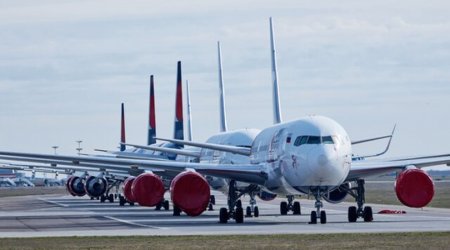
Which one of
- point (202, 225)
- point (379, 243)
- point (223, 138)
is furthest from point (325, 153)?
point (223, 138)

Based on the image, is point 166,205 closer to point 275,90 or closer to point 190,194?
point 275,90

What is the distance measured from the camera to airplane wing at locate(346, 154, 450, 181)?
145 ft

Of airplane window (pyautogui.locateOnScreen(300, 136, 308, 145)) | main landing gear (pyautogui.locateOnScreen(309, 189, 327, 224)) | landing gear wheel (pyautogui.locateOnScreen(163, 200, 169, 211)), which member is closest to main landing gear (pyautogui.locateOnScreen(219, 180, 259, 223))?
main landing gear (pyautogui.locateOnScreen(309, 189, 327, 224))

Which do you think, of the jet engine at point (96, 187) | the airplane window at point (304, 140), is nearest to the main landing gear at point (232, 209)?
the airplane window at point (304, 140)

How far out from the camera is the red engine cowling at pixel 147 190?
50.8m

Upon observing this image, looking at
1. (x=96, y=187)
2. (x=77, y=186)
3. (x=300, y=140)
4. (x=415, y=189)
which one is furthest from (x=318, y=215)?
(x=77, y=186)

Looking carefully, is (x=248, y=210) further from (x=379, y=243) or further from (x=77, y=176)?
(x=77, y=176)

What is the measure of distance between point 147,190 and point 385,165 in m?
11.3

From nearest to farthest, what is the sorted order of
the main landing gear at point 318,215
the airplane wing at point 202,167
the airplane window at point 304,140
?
the main landing gear at point 318,215
the airplane window at point 304,140
the airplane wing at point 202,167

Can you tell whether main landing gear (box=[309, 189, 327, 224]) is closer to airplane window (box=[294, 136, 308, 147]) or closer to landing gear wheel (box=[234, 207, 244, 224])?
airplane window (box=[294, 136, 308, 147])

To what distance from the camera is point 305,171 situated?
41906 mm

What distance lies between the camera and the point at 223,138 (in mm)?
56812

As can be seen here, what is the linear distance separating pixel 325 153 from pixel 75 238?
10829 mm

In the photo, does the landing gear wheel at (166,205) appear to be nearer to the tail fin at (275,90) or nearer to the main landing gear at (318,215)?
the tail fin at (275,90)
